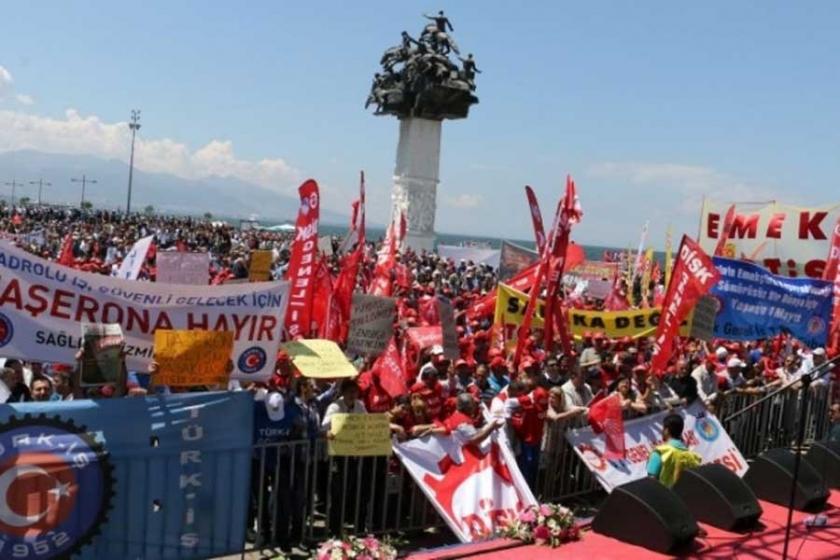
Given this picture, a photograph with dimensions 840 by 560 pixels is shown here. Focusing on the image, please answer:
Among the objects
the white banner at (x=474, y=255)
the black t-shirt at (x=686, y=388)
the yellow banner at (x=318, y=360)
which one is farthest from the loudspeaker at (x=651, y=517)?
the white banner at (x=474, y=255)

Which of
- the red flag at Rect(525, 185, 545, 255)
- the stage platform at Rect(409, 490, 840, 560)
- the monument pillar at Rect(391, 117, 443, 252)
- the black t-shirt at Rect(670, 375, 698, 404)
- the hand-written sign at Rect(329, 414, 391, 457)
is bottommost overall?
the stage platform at Rect(409, 490, 840, 560)

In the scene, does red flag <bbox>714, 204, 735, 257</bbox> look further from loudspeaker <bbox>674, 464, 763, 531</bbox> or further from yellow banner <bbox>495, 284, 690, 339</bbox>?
loudspeaker <bbox>674, 464, 763, 531</bbox>

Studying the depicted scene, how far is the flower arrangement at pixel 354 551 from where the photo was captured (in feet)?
21.1

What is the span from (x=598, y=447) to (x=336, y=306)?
14.8 ft

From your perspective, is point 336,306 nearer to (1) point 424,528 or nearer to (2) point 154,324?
(1) point 424,528

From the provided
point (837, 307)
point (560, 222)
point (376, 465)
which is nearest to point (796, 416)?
point (837, 307)

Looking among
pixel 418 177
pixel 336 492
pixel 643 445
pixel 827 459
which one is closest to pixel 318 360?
pixel 336 492

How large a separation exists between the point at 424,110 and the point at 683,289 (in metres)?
34.1

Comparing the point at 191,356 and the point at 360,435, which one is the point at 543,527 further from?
the point at 191,356

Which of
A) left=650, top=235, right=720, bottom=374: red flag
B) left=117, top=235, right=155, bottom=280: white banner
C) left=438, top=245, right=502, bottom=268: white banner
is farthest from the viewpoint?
left=438, top=245, right=502, bottom=268: white banner

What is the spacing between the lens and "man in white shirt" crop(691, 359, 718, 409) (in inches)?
456

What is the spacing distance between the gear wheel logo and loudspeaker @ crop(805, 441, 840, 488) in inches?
301

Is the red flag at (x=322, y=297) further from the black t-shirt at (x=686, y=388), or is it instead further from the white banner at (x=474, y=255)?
the white banner at (x=474, y=255)

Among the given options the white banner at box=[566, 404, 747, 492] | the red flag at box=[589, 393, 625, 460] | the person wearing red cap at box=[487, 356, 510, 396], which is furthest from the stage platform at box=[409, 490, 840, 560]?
the person wearing red cap at box=[487, 356, 510, 396]
